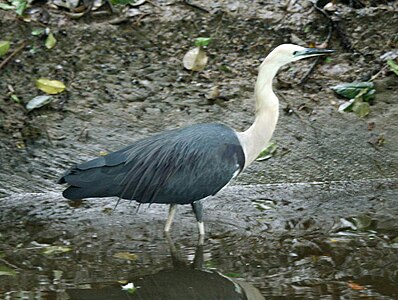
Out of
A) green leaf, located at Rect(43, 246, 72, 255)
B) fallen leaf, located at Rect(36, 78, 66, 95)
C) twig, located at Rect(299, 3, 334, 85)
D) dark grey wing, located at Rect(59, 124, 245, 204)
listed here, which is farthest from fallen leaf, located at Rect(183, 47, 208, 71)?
green leaf, located at Rect(43, 246, 72, 255)

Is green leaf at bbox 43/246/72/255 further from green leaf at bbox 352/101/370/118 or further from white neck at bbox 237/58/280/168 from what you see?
green leaf at bbox 352/101/370/118

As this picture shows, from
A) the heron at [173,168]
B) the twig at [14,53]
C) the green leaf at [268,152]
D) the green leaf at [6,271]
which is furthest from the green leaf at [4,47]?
the green leaf at [6,271]

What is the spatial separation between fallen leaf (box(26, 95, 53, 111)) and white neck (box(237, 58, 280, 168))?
2.10 metres

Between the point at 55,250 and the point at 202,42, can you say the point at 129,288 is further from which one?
the point at 202,42

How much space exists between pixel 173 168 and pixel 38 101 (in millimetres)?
2096

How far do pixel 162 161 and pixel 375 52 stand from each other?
3.16 m

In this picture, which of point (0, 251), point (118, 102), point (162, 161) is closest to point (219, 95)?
point (118, 102)

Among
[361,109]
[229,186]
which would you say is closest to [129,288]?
[229,186]

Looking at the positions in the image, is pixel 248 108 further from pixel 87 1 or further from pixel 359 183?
pixel 87 1

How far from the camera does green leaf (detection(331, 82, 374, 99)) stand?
→ 8008mm

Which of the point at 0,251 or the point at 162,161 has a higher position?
the point at 162,161

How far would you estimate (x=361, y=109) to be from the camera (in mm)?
7742

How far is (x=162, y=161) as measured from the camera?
20.4 feet

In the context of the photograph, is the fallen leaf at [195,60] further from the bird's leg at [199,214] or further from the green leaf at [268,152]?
the bird's leg at [199,214]
